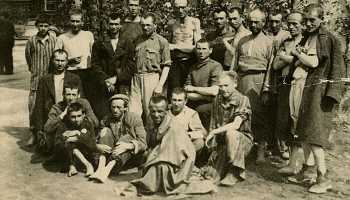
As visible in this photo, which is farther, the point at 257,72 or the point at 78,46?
the point at 78,46

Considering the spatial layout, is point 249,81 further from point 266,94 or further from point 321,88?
point 321,88

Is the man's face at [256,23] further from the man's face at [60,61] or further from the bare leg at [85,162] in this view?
the bare leg at [85,162]

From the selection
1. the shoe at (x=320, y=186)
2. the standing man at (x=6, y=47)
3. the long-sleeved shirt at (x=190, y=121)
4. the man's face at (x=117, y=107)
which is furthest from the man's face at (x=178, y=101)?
the standing man at (x=6, y=47)

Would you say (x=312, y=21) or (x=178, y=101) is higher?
(x=312, y=21)

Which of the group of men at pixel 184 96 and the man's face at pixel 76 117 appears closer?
the group of men at pixel 184 96

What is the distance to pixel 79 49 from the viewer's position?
24.3ft

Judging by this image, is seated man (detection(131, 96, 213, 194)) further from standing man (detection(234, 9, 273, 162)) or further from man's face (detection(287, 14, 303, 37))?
man's face (detection(287, 14, 303, 37))

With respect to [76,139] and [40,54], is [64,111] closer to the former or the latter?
[76,139]

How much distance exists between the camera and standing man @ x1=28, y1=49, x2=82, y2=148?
7031 mm

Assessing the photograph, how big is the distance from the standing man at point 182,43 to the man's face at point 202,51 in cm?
39

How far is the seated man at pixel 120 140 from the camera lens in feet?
20.4

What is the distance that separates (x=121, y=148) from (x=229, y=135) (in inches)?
50.0

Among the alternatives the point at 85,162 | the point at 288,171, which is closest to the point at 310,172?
the point at 288,171

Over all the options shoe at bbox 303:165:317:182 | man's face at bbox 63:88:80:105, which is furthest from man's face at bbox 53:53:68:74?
shoe at bbox 303:165:317:182
